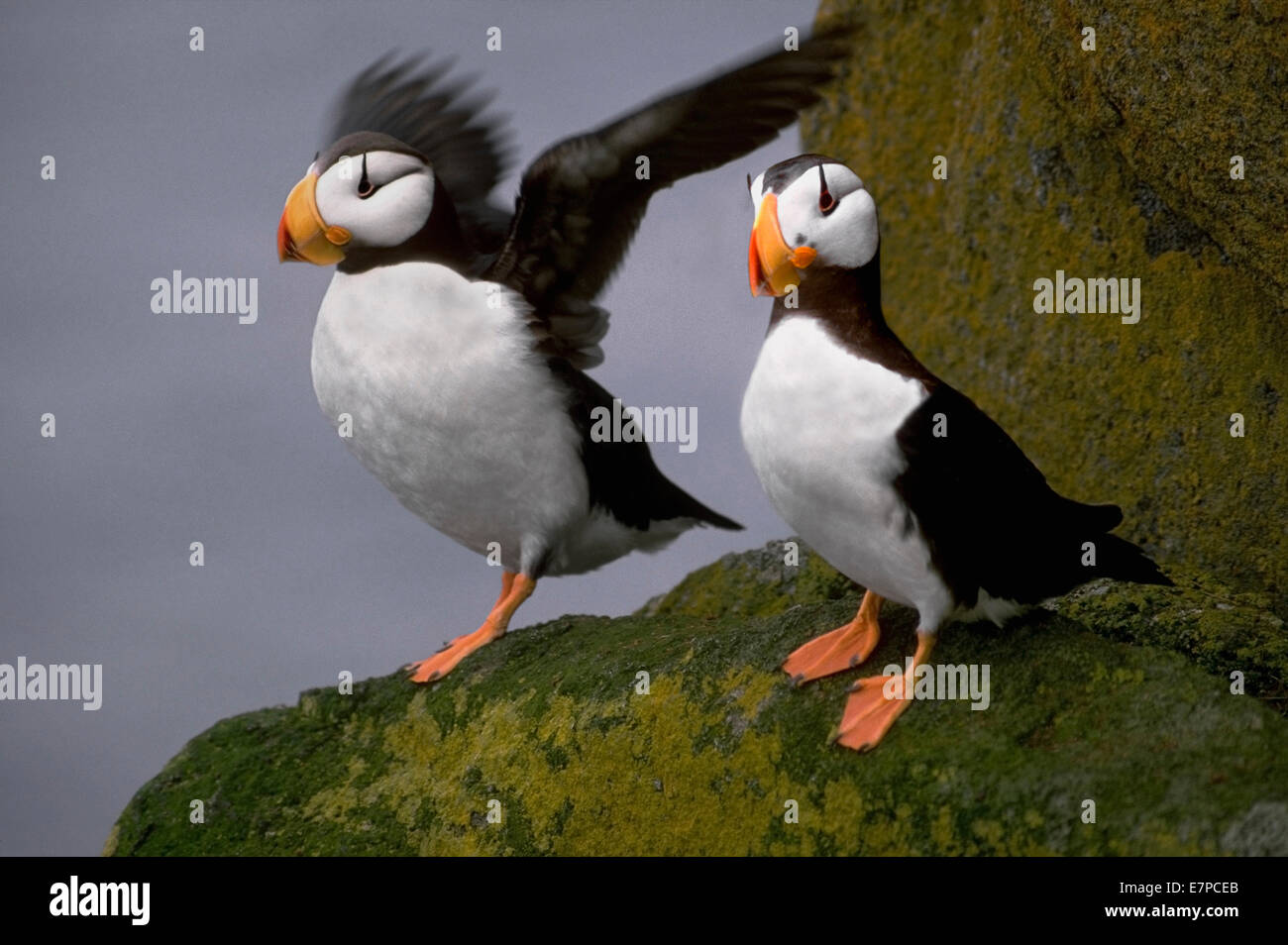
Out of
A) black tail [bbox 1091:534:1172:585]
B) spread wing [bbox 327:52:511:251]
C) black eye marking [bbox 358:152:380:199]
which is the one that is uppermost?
spread wing [bbox 327:52:511:251]

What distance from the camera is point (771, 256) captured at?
12.1ft

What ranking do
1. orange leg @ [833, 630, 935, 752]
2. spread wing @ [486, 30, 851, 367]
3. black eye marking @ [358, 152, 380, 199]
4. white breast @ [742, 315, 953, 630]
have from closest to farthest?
white breast @ [742, 315, 953, 630]
orange leg @ [833, 630, 935, 752]
spread wing @ [486, 30, 851, 367]
black eye marking @ [358, 152, 380, 199]

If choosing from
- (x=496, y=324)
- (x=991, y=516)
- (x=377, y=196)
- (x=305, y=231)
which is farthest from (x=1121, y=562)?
(x=305, y=231)

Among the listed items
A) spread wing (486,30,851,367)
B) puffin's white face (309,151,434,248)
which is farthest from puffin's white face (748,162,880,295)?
puffin's white face (309,151,434,248)

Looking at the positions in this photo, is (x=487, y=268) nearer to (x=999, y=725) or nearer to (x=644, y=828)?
(x=644, y=828)

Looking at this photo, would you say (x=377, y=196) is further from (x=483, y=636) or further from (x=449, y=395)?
(x=483, y=636)

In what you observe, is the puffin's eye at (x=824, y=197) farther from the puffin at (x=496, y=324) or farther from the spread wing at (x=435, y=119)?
the spread wing at (x=435, y=119)

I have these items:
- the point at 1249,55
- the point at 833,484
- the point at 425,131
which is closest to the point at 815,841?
the point at 833,484

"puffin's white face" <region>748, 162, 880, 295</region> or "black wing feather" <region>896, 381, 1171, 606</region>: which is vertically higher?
"puffin's white face" <region>748, 162, 880, 295</region>

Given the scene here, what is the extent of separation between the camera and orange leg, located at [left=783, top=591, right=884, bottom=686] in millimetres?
4117

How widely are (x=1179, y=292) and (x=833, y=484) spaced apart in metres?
2.63
